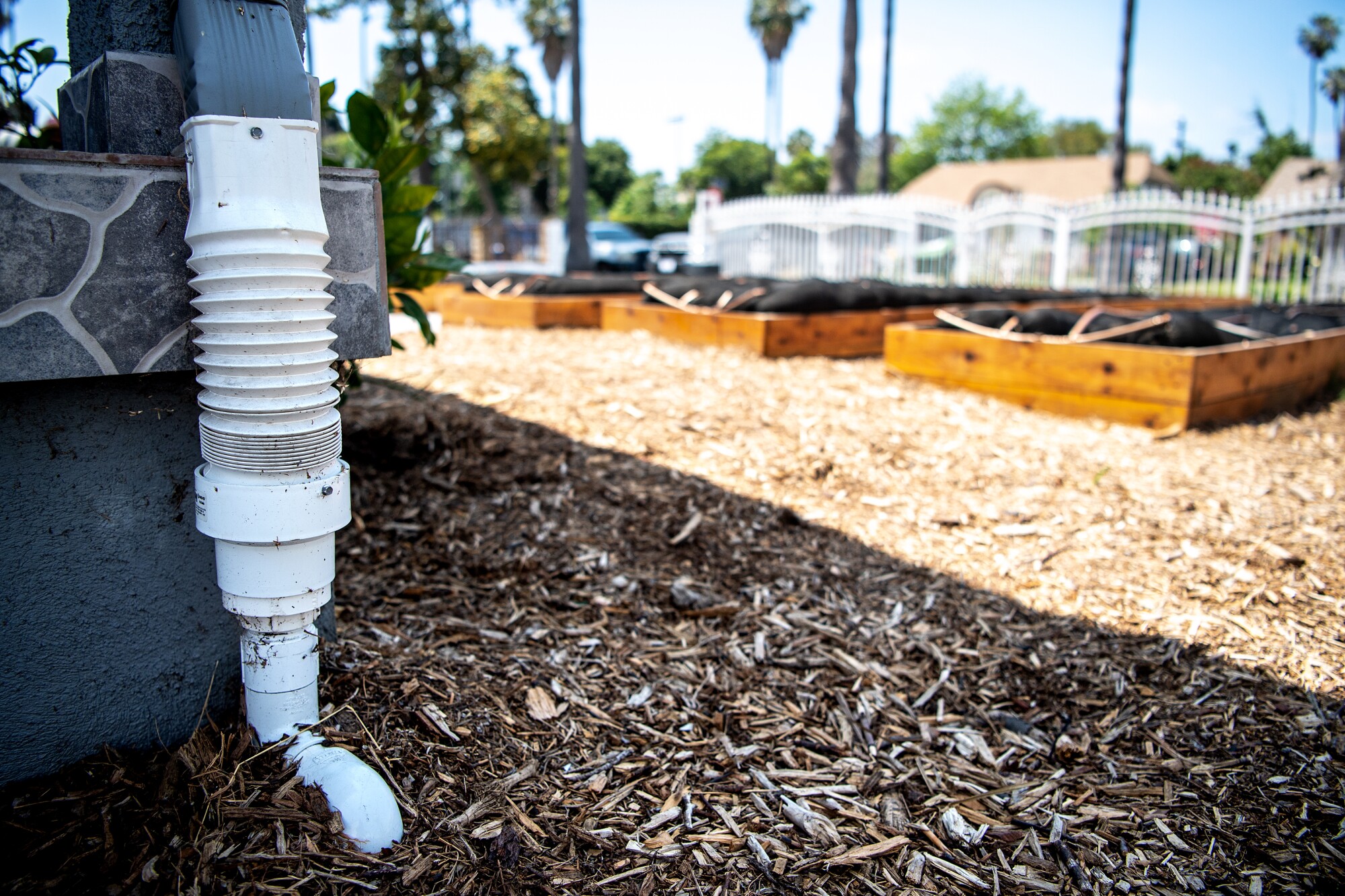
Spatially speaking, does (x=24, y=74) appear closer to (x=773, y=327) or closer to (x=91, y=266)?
(x=91, y=266)

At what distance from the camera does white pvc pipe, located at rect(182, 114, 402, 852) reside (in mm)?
1304

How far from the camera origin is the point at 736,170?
59.2m

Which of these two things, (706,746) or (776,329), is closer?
(706,746)

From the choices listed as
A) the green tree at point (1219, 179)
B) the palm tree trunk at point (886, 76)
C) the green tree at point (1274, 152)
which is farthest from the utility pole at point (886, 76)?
the green tree at point (1274, 152)

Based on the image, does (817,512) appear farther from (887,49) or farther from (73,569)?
(887,49)

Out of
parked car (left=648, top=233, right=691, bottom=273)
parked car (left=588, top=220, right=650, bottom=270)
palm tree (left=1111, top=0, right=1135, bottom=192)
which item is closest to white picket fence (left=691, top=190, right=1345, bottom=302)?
palm tree (left=1111, top=0, right=1135, bottom=192)

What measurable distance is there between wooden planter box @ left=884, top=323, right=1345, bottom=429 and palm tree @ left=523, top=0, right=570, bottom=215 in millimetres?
23628

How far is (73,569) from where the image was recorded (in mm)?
1478

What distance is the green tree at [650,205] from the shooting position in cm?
4353

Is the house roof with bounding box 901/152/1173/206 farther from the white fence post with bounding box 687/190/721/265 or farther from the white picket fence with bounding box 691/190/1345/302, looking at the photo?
the white picket fence with bounding box 691/190/1345/302

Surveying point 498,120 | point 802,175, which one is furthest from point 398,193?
point 802,175

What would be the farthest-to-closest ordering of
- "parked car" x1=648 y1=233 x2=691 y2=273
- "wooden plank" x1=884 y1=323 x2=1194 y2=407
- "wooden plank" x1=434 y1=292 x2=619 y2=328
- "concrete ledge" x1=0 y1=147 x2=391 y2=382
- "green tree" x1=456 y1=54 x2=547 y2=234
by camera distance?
1. "green tree" x1=456 y1=54 x2=547 y2=234
2. "parked car" x1=648 y1=233 x2=691 y2=273
3. "wooden plank" x1=434 y1=292 x2=619 y2=328
4. "wooden plank" x1=884 y1=323 x2=1194 y2=407
5. "concrete ledge" x1=0 y1=147 x2=391 y2=382

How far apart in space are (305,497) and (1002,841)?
155cm

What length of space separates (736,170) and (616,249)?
39900mm
